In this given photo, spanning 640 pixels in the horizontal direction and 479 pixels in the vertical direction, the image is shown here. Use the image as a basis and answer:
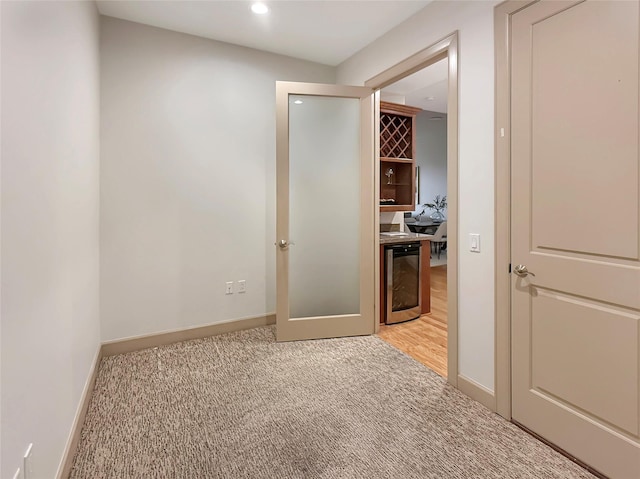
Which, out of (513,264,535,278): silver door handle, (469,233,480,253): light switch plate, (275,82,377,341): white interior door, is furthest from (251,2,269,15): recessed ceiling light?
(513,264,535,278): silver door handle

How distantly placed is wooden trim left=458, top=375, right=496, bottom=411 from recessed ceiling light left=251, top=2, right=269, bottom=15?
3.09m

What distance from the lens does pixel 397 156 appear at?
438cm

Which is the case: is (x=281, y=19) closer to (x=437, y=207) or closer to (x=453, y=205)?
(x=453, y=205)

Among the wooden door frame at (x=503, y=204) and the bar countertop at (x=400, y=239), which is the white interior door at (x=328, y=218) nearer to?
the bar countertop at (x=400, y=239)

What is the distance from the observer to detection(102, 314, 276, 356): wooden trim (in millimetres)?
2963

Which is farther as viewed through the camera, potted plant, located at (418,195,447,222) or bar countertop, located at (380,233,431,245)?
potted plant, located at (418,195,447,222)

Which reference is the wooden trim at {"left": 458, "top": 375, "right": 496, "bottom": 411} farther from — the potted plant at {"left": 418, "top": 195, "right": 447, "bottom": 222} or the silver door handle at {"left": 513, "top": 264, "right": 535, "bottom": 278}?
the potted plant at {"left": 418, "top": 195, "right": 447, "bottom": 222}

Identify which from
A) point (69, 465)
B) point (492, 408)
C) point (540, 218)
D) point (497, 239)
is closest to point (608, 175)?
point (540, 218)

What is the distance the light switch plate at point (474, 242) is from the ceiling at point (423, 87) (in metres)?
2.02

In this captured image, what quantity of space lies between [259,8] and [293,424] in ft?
9.73

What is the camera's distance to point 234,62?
3379 millimetres

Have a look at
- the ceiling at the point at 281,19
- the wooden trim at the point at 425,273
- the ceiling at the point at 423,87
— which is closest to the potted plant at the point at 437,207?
the ceiling at the point at 423,87

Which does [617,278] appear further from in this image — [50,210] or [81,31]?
[81,31]

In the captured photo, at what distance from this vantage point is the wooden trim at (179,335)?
296 centimetres
